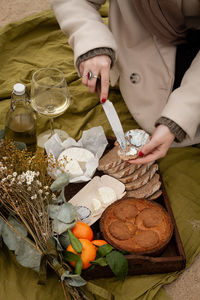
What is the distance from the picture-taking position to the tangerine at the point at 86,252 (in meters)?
1.06

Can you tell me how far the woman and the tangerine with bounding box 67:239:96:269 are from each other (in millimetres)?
290

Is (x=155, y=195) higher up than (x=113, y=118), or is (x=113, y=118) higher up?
(x=113, y=118)

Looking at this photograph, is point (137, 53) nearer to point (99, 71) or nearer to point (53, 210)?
point (99, 71)

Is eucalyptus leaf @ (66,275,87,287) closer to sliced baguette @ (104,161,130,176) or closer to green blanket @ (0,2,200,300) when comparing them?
green blanket @ (0,2,200,300)

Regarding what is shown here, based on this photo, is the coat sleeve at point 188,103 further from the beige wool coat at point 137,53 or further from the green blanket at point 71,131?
the green blanket at point 71,131

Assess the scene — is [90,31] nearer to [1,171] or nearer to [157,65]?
[157,65]

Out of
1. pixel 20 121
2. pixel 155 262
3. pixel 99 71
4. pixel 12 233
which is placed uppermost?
pixel 99 71

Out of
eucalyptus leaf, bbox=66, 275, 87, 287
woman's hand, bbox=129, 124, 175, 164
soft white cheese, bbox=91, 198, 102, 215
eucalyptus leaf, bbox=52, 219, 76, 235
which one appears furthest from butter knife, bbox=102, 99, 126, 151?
eucalyptus leaf, bbox=66, 275, 87, 287

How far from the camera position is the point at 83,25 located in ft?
4.46

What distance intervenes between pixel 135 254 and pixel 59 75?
2.22 ft

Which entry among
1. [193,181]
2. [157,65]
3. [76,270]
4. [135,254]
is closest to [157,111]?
[157,65]

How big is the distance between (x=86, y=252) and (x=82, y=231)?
8cm

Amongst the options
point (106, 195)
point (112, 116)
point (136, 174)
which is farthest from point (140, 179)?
point (112, 116)

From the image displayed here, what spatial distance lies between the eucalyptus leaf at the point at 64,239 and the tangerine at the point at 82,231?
0.10ft
